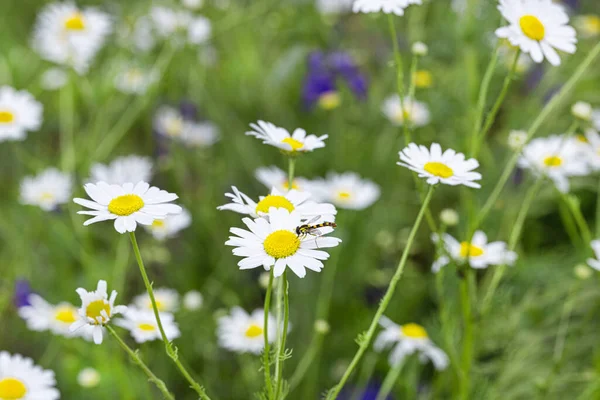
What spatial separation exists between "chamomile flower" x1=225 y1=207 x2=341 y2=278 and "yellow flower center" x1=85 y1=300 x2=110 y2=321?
6.6 inches

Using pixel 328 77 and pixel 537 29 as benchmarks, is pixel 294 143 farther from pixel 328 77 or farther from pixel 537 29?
pixel 328 77

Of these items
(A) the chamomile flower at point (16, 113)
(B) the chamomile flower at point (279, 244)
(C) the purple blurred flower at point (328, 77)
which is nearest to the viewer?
(B) the chamomile flower at point (279, 244)

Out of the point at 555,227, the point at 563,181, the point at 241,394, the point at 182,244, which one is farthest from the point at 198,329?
the point at 555,227

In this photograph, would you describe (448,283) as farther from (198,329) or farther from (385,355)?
(198,329)

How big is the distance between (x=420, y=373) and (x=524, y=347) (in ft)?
0.92

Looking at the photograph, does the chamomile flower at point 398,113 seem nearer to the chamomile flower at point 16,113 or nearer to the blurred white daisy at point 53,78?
the chamomile flower at point 16,113

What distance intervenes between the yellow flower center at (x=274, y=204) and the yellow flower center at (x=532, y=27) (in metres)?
0.43

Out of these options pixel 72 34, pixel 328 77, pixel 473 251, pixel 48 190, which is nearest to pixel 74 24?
pixel 72 34

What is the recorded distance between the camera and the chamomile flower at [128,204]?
756mm

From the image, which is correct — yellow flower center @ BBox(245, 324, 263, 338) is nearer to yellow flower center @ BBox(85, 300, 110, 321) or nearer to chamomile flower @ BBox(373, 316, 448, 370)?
chamomile flower @ BBox(373, 316, 448, 370)

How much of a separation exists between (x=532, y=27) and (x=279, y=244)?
1.67 ft

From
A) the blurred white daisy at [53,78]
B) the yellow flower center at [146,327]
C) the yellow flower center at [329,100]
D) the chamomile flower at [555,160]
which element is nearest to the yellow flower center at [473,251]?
the chamomile flower at [555,160]

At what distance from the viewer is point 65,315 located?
4.30 ft

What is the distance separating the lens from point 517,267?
164cm
